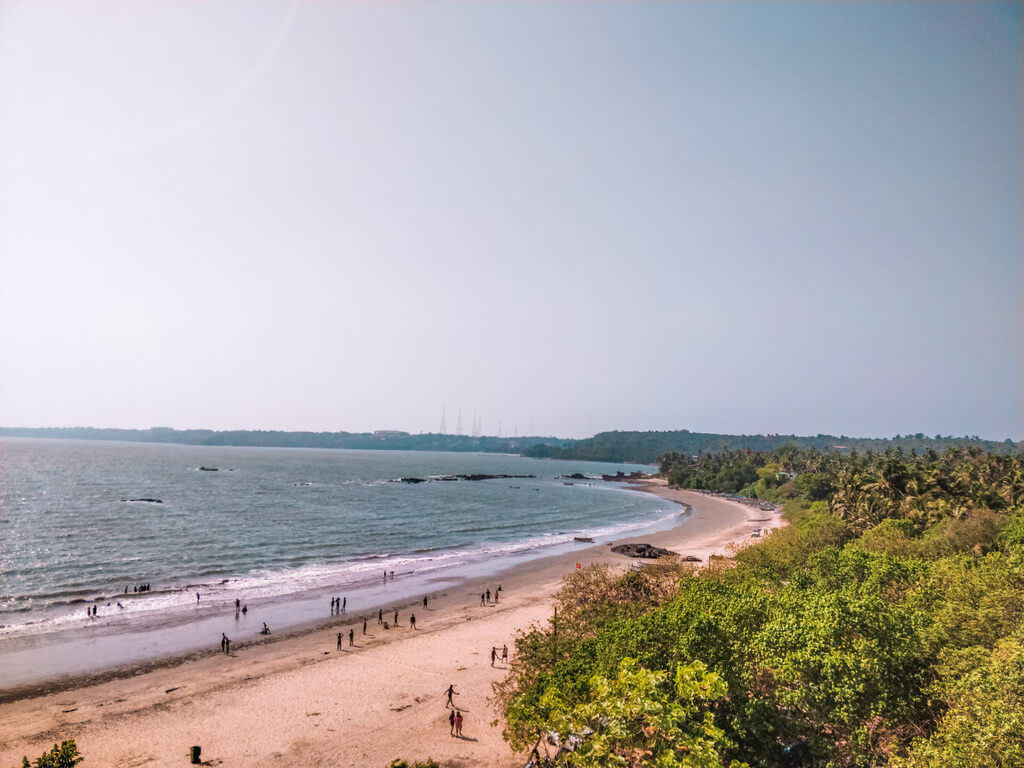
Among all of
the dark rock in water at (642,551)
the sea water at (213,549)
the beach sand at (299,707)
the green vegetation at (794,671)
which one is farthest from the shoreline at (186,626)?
the green vegetation at (794,671)

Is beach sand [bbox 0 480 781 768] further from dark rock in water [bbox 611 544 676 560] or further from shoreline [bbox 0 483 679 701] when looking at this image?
dark rock in water [bbox 611 544 676 560]

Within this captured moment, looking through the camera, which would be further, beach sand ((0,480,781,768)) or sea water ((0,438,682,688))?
sea water ((0,438,682,688))

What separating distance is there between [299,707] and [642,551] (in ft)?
172

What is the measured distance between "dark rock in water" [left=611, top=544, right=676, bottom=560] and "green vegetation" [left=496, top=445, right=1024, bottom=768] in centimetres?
4010

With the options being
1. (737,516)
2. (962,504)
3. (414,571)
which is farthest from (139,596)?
(737,516)

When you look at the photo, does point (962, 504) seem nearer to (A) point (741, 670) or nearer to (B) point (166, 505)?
(A) point (741, 670)

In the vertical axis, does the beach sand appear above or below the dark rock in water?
above

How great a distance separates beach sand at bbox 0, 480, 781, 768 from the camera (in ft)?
79.4

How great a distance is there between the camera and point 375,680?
32375mm

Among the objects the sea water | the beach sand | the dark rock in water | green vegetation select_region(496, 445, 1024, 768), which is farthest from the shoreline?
green vegetation select_region(496, 445, 1024, 768)

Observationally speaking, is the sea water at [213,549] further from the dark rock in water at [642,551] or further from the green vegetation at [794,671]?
the green vegetation at [794,671]

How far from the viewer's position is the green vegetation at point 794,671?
13305 millimetres

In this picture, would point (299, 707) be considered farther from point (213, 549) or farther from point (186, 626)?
point (213, 549)

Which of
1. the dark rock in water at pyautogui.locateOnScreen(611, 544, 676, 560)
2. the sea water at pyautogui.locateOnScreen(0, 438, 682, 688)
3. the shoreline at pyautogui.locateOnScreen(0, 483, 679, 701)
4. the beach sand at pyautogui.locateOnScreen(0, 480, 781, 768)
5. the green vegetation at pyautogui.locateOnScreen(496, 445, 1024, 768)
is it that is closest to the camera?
the green vegetation at pyautogui.locateOnScreen(496, 445, 1024, 768)
